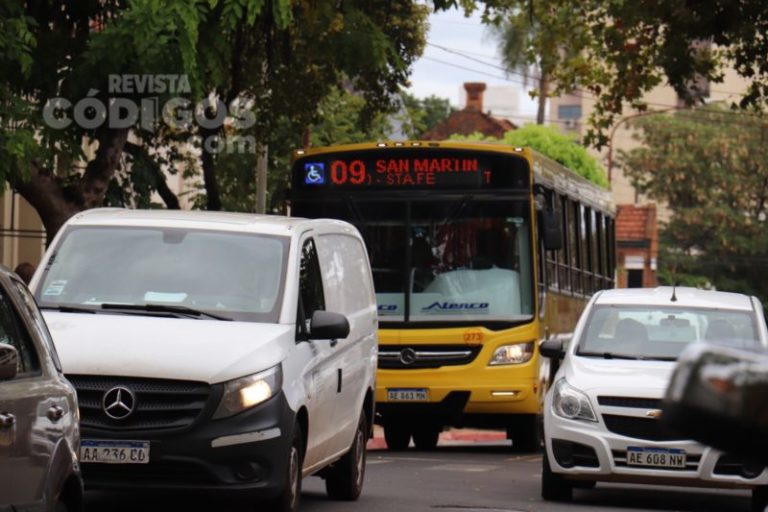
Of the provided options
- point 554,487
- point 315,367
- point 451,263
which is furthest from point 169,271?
point 451,263

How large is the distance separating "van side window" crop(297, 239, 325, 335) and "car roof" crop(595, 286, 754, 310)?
3242 millimetres

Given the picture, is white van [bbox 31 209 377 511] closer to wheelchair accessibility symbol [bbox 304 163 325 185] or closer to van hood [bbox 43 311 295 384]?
van hood [bbox 43 311 295 384]

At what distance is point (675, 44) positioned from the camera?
23.2m

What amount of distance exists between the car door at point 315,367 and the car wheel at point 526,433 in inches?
316

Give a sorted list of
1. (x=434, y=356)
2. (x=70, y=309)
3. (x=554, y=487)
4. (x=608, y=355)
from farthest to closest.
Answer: (x=434, y=356)
(x=608, y=355)
(x=554, y=487)
(x=70, y=309)

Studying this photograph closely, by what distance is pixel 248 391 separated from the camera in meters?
9.59

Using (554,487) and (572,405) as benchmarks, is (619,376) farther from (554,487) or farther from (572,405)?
(554,487)

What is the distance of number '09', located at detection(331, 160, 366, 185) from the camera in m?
18.9

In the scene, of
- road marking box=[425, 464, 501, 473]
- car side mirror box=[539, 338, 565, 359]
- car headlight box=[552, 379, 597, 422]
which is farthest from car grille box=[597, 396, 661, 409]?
road marking box=[425, 464, 501, 473]

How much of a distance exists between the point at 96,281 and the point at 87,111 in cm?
796

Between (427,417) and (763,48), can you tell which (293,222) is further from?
(763,48)

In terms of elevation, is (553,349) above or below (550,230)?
below

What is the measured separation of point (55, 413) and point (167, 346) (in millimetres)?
3192

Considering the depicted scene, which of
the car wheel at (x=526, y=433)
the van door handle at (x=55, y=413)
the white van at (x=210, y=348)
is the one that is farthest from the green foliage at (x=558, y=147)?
the van door handle at (x=55, y=413)
